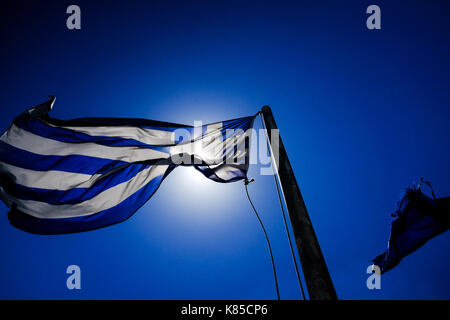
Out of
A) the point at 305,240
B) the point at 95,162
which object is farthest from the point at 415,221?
the point at 95,162

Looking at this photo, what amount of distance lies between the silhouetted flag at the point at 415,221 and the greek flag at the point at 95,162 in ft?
9.96

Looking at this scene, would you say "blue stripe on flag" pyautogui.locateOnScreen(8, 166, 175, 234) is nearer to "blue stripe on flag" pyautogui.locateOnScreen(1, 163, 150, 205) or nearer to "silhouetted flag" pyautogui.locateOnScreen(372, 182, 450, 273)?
"blue stripe on flag" pyautogui.locateOnScreen(1, 163, 150, 205)

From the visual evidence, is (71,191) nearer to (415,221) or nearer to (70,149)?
(70,149)

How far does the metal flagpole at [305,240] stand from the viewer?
2.36 m

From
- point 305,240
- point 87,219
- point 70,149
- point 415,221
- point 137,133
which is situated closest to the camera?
point 305,240

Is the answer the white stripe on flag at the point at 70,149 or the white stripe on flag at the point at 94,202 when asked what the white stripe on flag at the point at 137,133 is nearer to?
the white stripe on flag at the point at 70,149

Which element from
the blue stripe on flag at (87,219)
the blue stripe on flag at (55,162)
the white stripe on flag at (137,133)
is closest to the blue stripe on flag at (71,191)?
the blue stripe on flag at (55,162)

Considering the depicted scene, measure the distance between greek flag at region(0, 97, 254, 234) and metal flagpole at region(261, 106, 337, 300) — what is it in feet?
4.71

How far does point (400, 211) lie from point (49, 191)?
6.33 m

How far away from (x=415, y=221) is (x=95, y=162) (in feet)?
20.1

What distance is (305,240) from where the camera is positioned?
262 centimetres

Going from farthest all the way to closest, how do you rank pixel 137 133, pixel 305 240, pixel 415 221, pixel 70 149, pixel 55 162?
pixel 137 133, pixel 415 221, pixel 70 149, pixel 55 162, pixel 305 240

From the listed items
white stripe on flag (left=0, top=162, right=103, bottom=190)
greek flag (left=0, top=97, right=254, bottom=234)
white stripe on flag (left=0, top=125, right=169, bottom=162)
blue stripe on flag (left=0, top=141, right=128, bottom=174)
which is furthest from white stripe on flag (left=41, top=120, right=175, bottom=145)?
white stripe on flag (left=0, top=162, right=103, bottom=190)
